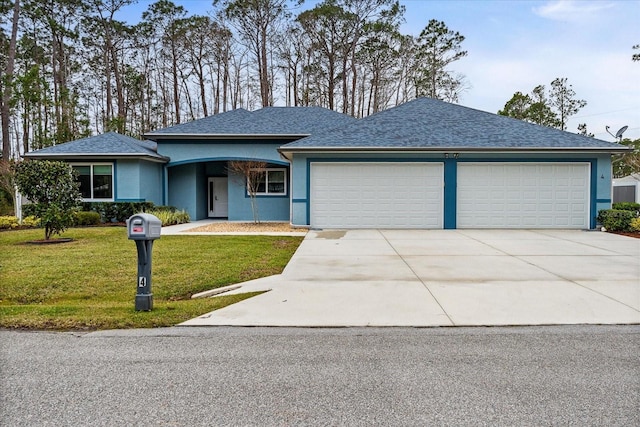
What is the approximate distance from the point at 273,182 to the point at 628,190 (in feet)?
65.2

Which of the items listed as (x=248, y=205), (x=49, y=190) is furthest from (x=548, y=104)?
(x=49, y=190)

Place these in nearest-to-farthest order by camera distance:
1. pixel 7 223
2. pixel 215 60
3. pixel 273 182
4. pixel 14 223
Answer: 1. pixel 7 223
2. pixel 14 223
3. pixel 273 182
4. pixel 215 60

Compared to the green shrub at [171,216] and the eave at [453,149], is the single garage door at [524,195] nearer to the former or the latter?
the eave at [453,149]

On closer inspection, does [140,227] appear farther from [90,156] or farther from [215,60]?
[215,60]

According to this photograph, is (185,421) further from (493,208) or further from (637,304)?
(493,208)

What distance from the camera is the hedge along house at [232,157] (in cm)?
1811

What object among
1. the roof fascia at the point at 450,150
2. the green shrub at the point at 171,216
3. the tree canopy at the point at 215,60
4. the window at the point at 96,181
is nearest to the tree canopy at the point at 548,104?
the tree canopy at the point at 215,60

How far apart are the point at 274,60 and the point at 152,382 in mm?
29669

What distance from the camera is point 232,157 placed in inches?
715

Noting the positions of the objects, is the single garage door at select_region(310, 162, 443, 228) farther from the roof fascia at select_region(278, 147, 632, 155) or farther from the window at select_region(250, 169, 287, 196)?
the window at select_region(250, 169, 287, 196)

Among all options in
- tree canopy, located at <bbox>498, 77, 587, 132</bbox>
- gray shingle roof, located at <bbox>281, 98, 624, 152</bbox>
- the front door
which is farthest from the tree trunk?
tree canopy, located at <bbox>498, 77, 587, 132</bbox>

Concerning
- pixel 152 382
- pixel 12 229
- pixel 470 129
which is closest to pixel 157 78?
pixel 12 229

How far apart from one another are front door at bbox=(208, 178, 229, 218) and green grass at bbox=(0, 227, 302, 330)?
8.17 m

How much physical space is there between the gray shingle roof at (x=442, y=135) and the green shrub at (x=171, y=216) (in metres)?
5.54
